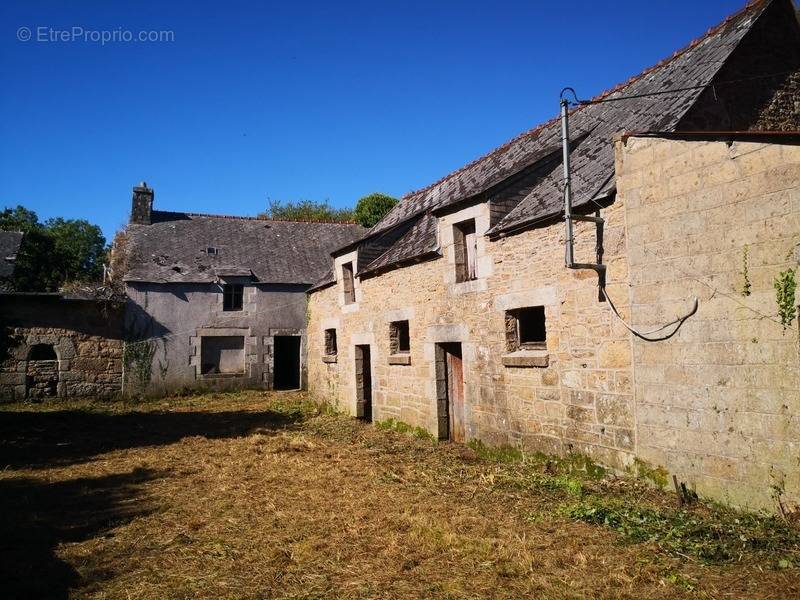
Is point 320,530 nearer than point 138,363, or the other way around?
point 320,530

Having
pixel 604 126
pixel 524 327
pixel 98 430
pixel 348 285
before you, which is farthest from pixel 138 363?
pixel 604 126

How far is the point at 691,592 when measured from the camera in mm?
3900

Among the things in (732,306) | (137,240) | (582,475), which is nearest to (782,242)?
(732,306)

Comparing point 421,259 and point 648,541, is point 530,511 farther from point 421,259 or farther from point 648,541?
point 421,259

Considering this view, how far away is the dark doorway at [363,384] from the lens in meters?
13.0

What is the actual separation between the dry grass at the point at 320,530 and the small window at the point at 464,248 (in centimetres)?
304

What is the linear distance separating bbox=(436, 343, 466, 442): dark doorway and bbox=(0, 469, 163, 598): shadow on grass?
4.81m

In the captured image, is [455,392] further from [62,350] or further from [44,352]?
[44,352]

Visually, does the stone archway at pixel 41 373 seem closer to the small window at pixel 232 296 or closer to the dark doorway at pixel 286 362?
the small window at pixel 232 296

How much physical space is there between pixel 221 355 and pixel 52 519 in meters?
13.3

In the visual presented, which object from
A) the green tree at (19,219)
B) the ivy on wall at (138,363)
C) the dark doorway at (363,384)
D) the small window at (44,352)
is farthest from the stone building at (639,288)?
the green tree at (19,219)

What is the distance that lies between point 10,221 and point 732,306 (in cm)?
4553

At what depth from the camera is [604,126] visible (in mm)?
9086

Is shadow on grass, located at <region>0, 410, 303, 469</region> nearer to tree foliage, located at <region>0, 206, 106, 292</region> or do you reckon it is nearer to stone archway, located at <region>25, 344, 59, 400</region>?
stone archway, located at <region>25, 344, 59, 400</region>
